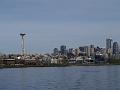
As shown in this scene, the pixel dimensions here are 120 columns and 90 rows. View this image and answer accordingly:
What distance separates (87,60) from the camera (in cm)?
17800

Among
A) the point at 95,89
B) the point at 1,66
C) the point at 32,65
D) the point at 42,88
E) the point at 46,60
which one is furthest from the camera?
the point at 46,60

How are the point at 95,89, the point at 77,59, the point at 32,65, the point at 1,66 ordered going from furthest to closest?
the point at 77,59 → the point at 32,65 → the point at 1,66 → the point at 95,89

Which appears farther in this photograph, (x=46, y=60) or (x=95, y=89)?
(x=46, y=60)

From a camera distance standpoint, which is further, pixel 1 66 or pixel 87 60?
pixel 87 60

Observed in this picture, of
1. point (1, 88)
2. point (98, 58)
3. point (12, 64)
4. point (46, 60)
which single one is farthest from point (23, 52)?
point (1, 88)

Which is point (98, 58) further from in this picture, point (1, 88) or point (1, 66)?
point (1, 88)

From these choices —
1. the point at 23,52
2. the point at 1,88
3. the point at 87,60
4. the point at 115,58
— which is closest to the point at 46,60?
the point at 23,52

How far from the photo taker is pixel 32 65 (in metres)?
151

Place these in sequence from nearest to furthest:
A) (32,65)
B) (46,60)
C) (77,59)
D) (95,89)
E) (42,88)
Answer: (95,89) < (42,88) < (32,65) < (46,60) < (77,59)

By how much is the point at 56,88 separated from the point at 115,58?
142374 mm

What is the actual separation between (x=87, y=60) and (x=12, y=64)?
40811 millimetres

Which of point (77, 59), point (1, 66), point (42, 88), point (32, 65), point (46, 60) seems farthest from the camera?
point (77, 59)

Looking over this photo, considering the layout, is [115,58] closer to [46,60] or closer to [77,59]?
[77,59]

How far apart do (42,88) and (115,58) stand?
141983mm
